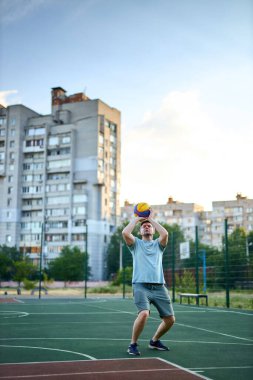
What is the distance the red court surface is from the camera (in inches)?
186

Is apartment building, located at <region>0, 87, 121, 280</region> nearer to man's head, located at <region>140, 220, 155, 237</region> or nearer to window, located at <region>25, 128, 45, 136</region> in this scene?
window, located at <region>25, 128, 45, 136</region>

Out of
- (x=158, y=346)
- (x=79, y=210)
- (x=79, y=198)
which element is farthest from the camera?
(x=79, y=198)

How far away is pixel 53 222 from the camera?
2699 inches

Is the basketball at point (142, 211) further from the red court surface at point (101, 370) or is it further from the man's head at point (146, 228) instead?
the red court surface at point (101, 370)

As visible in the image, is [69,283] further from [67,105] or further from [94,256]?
[67,105]

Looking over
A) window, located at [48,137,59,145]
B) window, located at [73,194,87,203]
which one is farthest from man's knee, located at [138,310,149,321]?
window, located at [48,137,59,145]

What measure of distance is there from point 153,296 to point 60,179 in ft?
Result: 207

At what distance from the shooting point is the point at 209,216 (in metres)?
97.2

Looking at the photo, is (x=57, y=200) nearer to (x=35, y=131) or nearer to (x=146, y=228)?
(x=35, y=131)

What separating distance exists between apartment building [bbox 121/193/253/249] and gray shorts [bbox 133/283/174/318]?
286 ft

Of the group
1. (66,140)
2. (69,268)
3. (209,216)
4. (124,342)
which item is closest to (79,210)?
(66,140)

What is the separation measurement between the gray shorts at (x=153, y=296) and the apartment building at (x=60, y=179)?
59.2 meters

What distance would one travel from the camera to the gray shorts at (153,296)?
6242 millimetres

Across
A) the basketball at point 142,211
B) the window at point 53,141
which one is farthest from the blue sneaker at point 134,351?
the window at point 53,141
